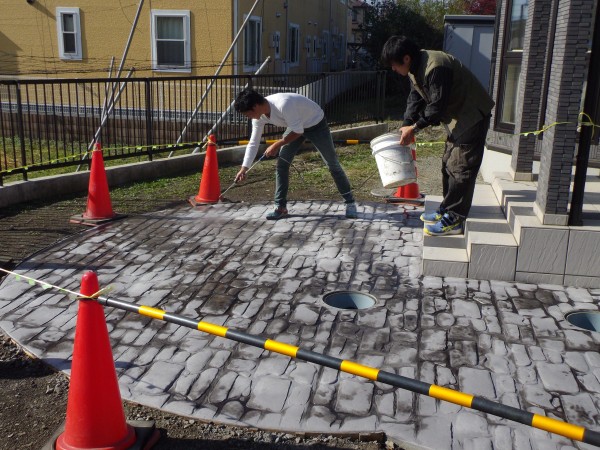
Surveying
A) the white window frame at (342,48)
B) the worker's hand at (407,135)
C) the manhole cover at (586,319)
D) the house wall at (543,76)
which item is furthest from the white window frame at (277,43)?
the manhole cover at (586,319)

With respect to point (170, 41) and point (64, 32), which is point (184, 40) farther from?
point (64, 32)

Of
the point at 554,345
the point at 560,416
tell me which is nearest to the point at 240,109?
the point at 554,345

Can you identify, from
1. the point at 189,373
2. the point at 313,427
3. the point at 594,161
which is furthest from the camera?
the point at 594,161

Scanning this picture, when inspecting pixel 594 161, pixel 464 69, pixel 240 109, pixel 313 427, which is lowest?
pixel 313 427

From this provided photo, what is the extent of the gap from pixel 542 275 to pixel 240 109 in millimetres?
3299

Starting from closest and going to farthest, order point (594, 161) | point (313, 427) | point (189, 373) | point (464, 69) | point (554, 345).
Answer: point (313, 427) → point (189, 373) → point (554, 345) → point (464, 69) → point (594, 161)

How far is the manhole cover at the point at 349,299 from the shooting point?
16.9 ft

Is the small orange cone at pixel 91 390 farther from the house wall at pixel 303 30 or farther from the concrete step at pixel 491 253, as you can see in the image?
the house wall at pixel 303 30

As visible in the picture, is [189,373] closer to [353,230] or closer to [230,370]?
[230,370]

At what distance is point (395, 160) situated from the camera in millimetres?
6312

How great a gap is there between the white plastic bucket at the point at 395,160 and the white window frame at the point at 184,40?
1190 cm

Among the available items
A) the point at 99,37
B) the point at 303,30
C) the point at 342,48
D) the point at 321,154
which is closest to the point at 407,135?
the point at 321,154

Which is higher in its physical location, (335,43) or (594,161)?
(335,43)

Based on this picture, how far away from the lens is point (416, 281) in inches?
216
